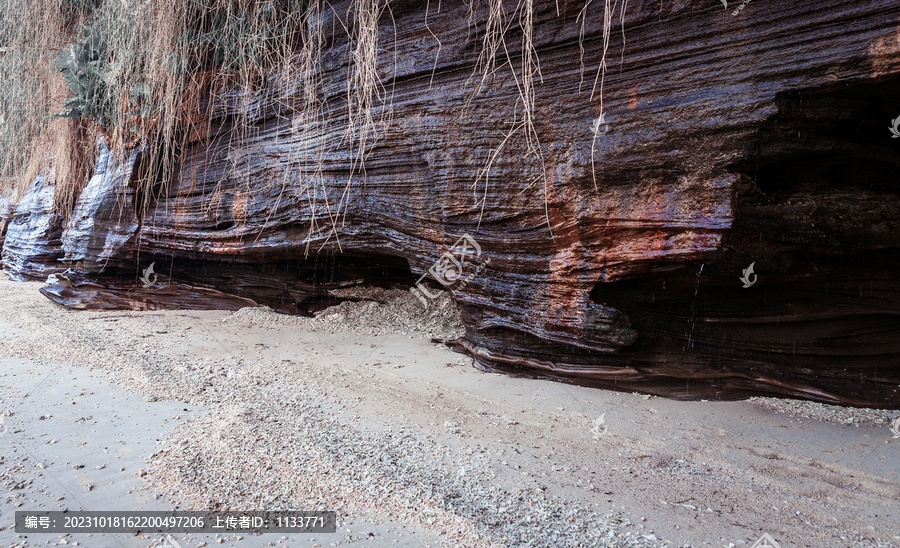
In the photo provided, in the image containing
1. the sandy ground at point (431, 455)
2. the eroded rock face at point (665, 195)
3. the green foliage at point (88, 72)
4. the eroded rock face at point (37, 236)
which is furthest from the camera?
the eroded rock face at point (37, 236)

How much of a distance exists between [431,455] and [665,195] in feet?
6.23

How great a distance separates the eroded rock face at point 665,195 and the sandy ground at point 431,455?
0.33 meters

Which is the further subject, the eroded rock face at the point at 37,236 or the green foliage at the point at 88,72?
the eroded rock face at the point at 37,236

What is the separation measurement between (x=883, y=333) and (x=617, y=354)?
1574 millimetres

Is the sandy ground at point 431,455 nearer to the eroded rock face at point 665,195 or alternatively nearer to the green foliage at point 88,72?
the eroded rock face at point 665,195

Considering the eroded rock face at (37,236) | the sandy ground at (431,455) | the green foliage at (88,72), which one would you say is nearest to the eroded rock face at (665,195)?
the sandy ground at (431,455)

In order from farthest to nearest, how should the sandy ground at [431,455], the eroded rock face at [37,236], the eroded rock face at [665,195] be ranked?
the eroded rock face at [37,236] < the eroded rock face at [665,195] < the sandy ground at [431,455]

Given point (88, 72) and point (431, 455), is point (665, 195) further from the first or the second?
point (88, 72)

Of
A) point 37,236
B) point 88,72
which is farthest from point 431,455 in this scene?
point 37,236

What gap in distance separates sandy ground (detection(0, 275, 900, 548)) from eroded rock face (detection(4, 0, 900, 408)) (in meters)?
0.33

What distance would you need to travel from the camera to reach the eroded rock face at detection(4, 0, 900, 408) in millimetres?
2443

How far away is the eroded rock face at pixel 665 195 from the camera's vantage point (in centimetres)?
244

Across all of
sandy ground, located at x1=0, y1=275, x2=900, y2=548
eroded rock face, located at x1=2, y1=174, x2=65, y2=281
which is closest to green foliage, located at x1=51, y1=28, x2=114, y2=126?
eroded rock face, located at x1=2, y1=174, x2=65, y2=281

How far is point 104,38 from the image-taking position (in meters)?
6.00
